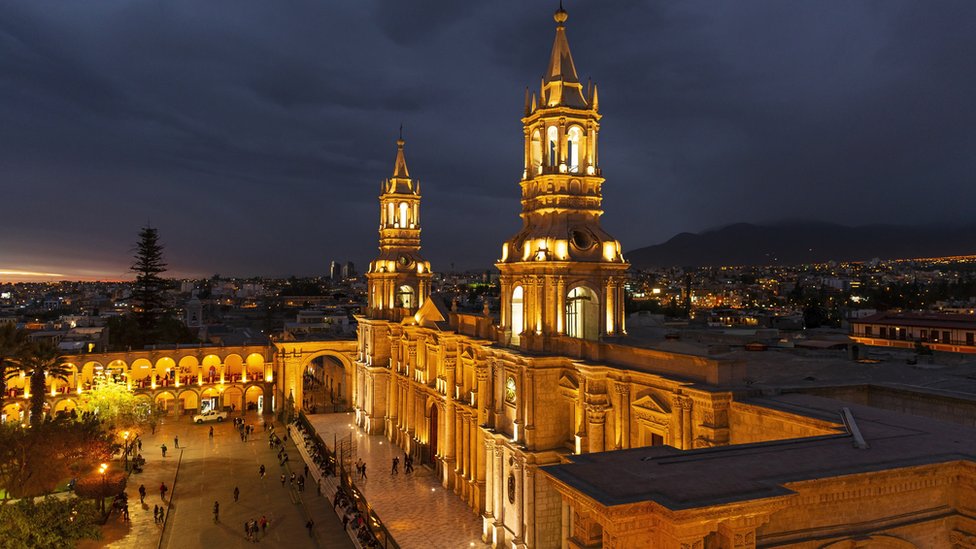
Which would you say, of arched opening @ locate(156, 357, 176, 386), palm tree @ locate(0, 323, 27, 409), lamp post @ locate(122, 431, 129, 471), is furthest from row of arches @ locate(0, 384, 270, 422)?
palm tree @ locate(0, 323, 27, 409)

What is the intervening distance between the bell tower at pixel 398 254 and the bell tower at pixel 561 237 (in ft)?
61.7

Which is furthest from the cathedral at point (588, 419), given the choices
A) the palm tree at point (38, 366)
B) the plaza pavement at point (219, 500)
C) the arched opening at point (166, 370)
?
the palm tree at point (38, 366)

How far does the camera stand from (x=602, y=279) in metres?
23.1

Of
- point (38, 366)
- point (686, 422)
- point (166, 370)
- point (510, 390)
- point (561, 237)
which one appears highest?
point (561, 237)

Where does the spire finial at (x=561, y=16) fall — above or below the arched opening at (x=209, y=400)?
above

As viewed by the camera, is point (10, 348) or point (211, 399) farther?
point (211, 399)

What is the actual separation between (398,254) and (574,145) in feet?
68.9

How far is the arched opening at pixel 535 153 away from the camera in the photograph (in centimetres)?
2400

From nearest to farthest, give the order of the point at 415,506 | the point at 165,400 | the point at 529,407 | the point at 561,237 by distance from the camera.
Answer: the point at 529,407
the point at 561,237
the point at 415,506
the point at 165,400

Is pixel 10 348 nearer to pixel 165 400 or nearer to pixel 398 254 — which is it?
pixel 165 400

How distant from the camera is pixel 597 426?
1984 centimetres

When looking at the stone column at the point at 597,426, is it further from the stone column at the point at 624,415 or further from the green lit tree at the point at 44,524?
the green lit tree at the point at 44,524

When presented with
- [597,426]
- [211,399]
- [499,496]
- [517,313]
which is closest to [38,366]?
[211,399]

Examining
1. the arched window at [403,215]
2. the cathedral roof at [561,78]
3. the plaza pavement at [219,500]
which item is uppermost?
the cathedral roof at [561,78]
